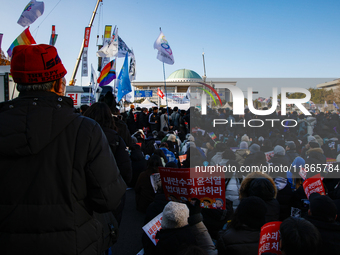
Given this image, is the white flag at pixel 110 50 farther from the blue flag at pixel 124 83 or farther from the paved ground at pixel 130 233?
the paved ground at pixel 130 233

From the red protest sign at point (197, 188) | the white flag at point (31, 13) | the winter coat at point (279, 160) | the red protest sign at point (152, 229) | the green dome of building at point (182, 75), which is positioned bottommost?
the red protest sign at point (152, 229)

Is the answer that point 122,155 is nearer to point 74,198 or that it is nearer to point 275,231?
point 74,198

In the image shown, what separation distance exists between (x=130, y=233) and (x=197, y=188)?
1.90 m

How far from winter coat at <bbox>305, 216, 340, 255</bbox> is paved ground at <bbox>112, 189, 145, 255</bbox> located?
93.4 inches

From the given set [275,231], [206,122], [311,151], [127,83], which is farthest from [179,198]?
[127,83]

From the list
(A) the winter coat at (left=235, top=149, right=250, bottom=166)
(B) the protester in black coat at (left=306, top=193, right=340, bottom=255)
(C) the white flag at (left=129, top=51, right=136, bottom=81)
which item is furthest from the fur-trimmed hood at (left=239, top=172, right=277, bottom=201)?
(C) the white flag at (left=129, top=51, right=136, bottom=81)

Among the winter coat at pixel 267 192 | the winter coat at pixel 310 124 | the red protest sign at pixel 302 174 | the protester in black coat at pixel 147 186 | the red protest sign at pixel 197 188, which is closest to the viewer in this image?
the red protest sign at pixel 197 188

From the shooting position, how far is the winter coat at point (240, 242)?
2.42 metres

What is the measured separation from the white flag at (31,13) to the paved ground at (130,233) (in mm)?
10763

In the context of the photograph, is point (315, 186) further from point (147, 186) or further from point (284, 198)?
point (147, 186)

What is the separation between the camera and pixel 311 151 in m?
5.67

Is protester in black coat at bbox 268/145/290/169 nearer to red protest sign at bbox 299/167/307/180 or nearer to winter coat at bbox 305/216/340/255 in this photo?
red protest sign at bbox 299/167/307/180

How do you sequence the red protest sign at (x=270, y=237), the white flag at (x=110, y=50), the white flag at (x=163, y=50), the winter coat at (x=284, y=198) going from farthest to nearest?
1. the white flag at (x=110, y=50)
2. the white flag at (x=163, y=50)
3. the winter coat at (x=284, y=198)
4. the red protest sign at (x=270, y=237)

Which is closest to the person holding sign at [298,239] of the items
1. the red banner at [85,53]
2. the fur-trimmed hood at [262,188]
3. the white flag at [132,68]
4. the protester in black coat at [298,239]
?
the protester in black coat at [298,239]
